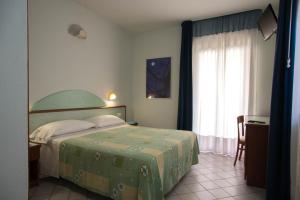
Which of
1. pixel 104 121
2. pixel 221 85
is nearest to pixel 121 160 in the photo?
pixel 104 121

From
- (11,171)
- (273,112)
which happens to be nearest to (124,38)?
(273,112)

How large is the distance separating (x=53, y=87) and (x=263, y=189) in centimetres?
351

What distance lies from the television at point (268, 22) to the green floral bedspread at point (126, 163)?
2147mm

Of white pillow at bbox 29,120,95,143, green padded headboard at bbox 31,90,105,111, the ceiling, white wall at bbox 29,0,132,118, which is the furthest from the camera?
the ceiling

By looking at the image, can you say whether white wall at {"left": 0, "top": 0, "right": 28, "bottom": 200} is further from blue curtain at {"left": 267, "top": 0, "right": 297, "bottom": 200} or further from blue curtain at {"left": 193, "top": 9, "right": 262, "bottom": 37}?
blue curtain at {"left": 193, "top": 9, "right": 262, "bottom": 37}

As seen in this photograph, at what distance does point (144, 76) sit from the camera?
482cm

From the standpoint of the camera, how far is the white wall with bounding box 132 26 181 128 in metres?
4.41

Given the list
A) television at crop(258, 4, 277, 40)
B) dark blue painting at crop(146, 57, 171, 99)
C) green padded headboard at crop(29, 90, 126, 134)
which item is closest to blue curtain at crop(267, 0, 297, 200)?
television at crop(258, 4, 277, 40)

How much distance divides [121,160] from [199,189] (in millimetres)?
1231

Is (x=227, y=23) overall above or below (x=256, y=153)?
above

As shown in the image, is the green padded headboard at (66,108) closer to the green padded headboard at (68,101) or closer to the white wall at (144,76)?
the green padded headboard at (68,101)

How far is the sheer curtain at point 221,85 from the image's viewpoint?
12.1ft

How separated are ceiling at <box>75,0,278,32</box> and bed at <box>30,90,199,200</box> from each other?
223cm

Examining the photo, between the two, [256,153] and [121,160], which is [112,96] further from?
[256,153]
